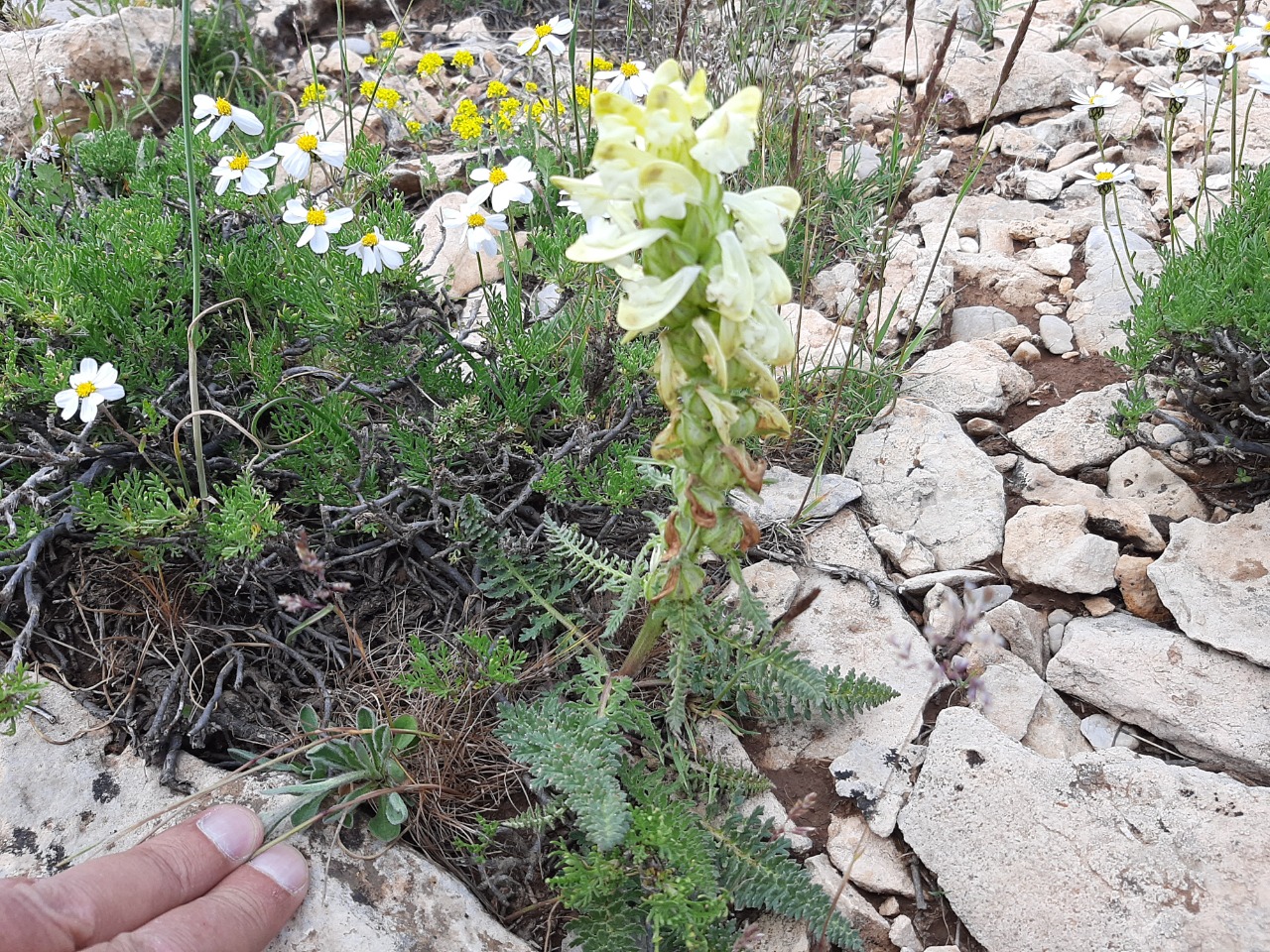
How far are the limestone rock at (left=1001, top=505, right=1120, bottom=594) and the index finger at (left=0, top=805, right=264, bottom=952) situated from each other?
2.48 metres

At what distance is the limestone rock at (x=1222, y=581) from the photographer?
267 cm

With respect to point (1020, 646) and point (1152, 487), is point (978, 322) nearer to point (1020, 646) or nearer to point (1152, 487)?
point (1152, 487)

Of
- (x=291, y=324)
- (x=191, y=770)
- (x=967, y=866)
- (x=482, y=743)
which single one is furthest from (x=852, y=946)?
(x=291, y=324)

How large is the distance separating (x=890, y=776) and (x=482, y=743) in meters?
1.19

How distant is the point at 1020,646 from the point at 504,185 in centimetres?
229

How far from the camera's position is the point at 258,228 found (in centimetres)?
348

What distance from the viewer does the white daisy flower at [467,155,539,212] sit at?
120 inches

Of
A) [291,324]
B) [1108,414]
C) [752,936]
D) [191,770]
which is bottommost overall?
[752,936]

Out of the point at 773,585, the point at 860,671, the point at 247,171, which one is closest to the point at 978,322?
the point at 773,585

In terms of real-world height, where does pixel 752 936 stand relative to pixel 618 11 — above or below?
below

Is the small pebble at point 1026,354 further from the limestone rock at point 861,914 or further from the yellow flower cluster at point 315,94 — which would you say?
the yellow flower cluster at point 315,94

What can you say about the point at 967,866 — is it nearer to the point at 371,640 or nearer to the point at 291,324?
the point at 371,640

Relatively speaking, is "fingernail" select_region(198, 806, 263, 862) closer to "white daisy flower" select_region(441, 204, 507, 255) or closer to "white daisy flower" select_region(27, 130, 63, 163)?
"white daisy flower" select_region(441, 204, 507, 255)

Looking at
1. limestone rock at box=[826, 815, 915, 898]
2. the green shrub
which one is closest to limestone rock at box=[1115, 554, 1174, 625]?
the green shrub
